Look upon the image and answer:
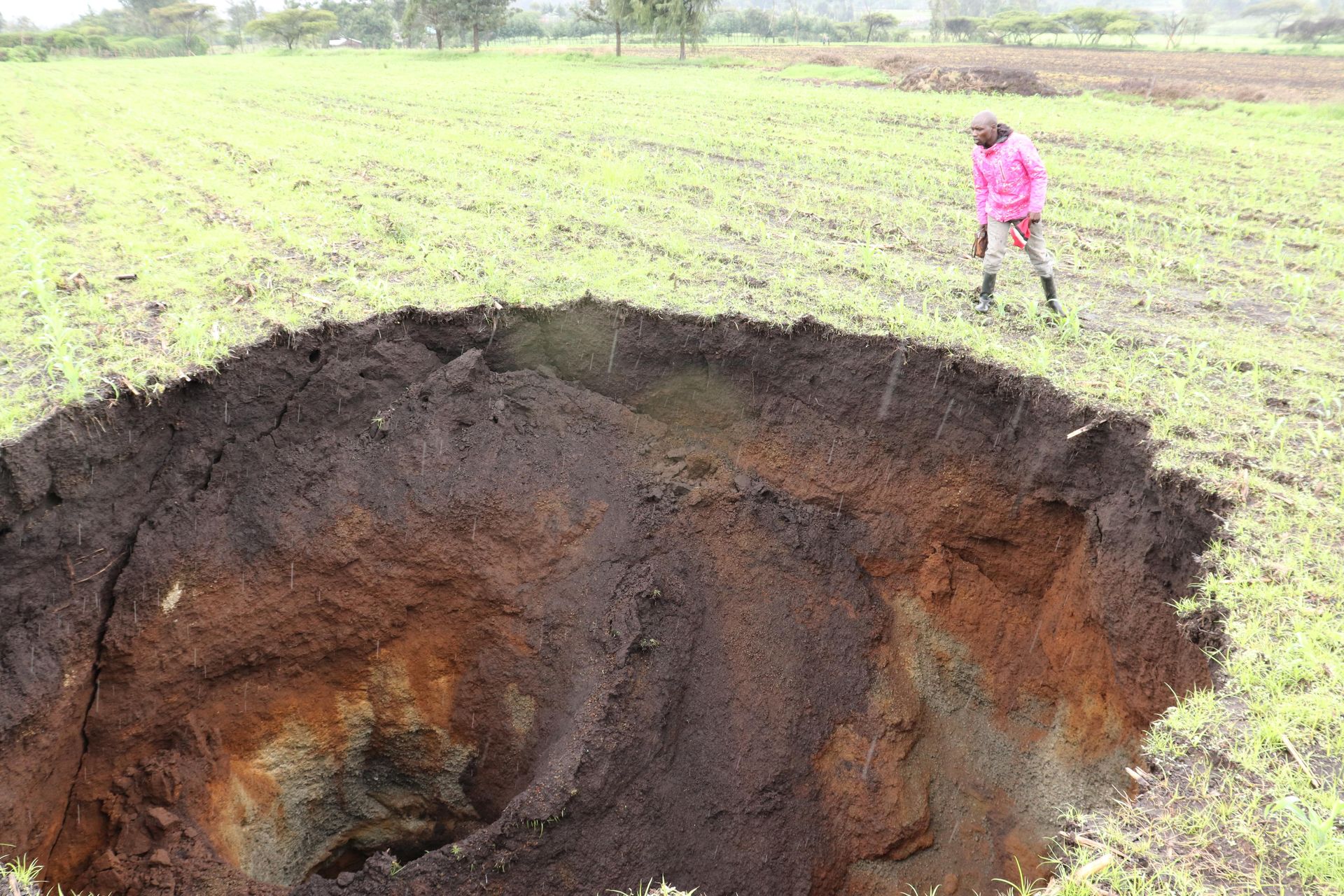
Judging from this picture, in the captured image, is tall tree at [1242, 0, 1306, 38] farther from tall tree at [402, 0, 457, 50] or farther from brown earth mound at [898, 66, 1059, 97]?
tall tree at [402, 0, 457, 50]

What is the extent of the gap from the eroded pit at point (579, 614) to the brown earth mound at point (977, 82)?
1716 centimetres

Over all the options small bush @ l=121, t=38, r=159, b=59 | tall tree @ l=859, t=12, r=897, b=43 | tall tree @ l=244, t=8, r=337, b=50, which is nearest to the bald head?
tall tree @ l=244, t=8, r=337, b=50

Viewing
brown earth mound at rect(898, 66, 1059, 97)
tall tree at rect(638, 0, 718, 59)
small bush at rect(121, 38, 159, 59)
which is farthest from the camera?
small bush at rect(121, 38, 159, 59)

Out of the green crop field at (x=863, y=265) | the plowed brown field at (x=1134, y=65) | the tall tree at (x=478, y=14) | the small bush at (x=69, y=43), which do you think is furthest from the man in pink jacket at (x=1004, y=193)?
the small bush at (x=69, y=43)

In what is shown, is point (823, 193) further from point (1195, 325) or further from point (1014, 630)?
point (1014, 630)

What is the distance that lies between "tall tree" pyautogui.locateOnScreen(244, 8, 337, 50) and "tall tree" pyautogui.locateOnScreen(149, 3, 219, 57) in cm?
837

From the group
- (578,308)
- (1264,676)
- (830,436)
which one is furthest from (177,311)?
(1264,676)

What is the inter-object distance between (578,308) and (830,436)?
194 centimetres

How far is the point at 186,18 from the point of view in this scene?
5044cm

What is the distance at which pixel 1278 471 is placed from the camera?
4062mm

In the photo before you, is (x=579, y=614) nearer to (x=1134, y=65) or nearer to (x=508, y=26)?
(x=1134, y=65)

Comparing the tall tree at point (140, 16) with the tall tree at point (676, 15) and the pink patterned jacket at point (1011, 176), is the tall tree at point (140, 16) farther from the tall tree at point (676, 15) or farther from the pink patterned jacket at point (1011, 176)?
the pink patterned jacket at point (1011, 176)

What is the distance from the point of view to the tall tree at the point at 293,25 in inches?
1604

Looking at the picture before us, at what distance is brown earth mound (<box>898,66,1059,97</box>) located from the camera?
765 inches
